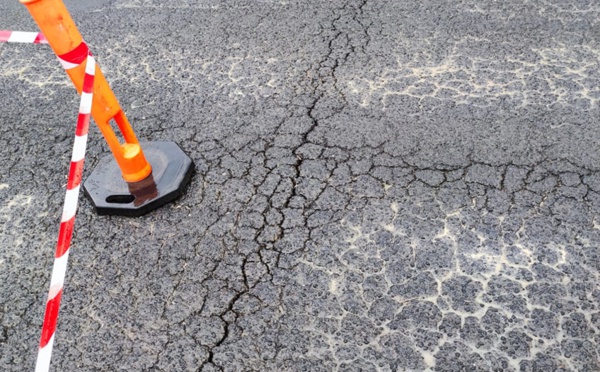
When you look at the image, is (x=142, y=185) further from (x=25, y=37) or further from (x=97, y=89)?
(x=25, y=37)

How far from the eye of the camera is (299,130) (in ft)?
12.3

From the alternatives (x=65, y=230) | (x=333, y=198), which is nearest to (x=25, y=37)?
(x=65, y=230)

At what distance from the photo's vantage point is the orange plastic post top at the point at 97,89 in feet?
8.66

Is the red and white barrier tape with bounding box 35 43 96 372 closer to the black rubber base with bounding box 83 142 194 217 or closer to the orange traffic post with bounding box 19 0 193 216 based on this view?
the orange traffic post with bounding box 19 0 193 216

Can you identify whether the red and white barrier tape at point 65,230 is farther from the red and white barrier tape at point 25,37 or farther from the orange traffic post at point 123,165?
the red and white barrier tape at point 25,37

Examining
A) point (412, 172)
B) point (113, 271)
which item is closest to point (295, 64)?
point (412, 172)

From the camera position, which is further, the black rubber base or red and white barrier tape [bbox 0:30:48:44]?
the black rubber base

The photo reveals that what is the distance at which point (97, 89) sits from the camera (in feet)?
9.74

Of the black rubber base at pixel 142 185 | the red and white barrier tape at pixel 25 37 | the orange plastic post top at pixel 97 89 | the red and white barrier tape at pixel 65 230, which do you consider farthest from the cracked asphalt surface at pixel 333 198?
the red and white barrier tape at pixel 25 37

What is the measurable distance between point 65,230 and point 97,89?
945 millimetres

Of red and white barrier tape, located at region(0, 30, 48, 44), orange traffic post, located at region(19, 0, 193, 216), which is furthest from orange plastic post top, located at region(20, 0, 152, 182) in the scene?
red and white barrier tape, located at region(0, 30, 48, 44)

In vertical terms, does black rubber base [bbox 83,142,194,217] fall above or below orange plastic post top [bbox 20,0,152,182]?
below

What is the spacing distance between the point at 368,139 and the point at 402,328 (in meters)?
1.36

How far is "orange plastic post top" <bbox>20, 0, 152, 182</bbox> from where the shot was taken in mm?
2641
